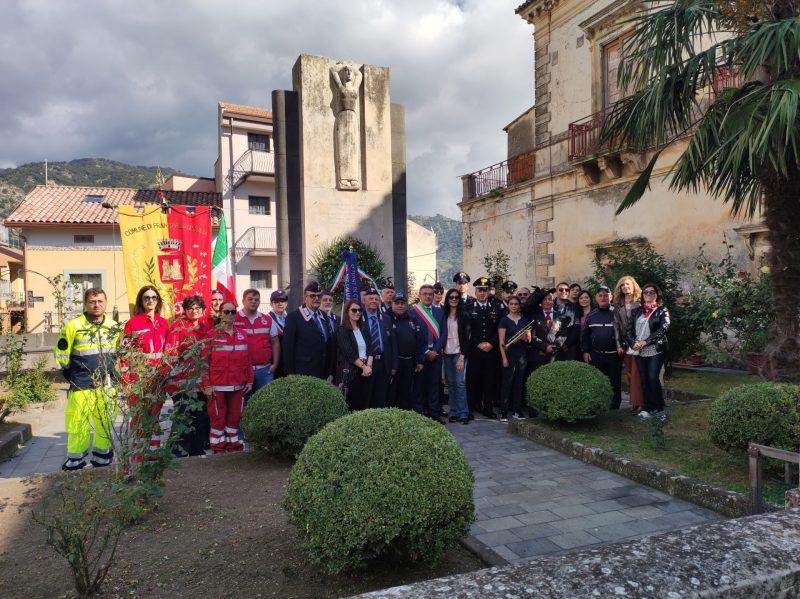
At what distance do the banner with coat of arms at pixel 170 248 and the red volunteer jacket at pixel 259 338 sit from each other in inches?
33.5

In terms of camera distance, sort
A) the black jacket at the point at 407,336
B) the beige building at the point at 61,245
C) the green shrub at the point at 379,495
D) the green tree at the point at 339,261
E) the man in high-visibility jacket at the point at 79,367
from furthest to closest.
Result: the beige building at the point at 61,245 → the green tree at the point at 339,261 → the black jacket at the point at 407,336 → the man in high-visibility jacket at the point at 79,367 → the green shrub at the point at 379,495

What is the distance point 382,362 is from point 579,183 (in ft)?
38.9

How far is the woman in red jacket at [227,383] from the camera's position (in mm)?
6008

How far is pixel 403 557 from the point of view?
10.6 ft

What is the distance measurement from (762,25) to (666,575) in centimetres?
612

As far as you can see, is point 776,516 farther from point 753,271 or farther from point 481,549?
point 753,271

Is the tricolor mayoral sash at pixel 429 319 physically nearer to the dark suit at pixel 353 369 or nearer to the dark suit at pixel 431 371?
the dark suit at pixel 431 371

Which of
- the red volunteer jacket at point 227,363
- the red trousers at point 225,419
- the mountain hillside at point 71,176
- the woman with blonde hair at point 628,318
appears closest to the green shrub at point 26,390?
the red trousers at point 225,419

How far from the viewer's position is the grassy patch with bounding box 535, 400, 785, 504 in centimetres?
477

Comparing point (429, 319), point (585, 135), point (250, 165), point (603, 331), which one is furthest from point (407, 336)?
point (250, 165)

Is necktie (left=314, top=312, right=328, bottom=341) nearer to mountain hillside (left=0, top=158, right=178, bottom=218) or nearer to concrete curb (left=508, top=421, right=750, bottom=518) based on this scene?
concrete curb (left=508, top=421, right=750, bottom=518)

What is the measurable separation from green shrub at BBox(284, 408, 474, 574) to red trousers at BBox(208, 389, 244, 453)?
3.12 metres

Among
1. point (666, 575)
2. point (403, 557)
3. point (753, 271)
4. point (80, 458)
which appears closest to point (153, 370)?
point (403, 557)

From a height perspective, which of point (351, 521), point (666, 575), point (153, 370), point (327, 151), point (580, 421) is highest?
point (327, 151)
